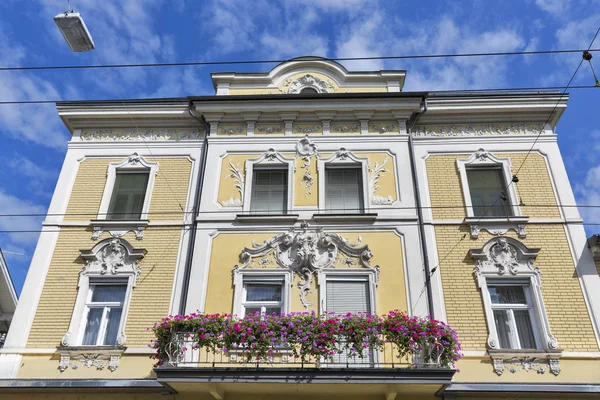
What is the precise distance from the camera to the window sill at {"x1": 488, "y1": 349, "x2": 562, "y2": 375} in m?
10.0

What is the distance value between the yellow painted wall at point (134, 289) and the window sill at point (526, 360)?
729 centimetres

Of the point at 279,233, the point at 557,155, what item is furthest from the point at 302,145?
the point at 557,155

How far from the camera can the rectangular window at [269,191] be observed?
1261cm

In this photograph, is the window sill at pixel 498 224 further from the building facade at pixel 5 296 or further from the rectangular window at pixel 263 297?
the building facade at pixel 5 296

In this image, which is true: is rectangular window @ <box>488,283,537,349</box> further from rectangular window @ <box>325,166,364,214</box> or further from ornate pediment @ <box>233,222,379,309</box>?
rectangular window @ <box>325,166,364,214</box>

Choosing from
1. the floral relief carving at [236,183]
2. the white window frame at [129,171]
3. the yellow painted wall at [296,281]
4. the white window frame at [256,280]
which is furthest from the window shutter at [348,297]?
the white window frame at [129,171]

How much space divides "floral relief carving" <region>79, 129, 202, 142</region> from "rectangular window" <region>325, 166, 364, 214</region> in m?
3.96

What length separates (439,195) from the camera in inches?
489

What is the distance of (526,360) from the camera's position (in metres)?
10.1

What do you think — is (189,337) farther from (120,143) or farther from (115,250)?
(120,143)

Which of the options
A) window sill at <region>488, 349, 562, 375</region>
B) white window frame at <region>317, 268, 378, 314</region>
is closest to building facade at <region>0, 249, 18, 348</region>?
white window frame at <region>317, 268, 378, 314</region>

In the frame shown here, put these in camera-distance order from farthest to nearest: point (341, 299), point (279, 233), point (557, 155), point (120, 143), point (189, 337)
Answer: point (120, 143) → point (557, 155) → point (279, 233) → point (341, 299) → point (189, 337)

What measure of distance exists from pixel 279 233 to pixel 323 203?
1.38 m

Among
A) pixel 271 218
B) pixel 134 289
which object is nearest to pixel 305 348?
pixel 271 218
